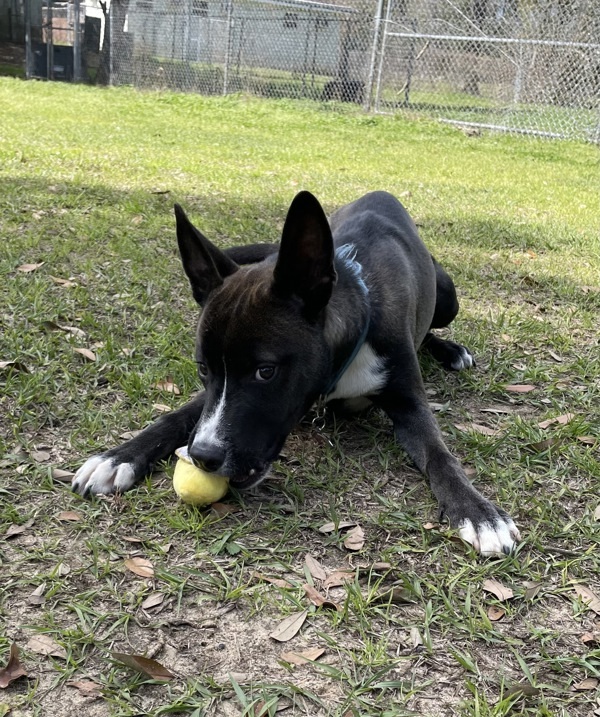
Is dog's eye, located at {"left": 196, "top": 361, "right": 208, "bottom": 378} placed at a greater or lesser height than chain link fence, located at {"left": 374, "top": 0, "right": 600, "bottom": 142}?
lesser

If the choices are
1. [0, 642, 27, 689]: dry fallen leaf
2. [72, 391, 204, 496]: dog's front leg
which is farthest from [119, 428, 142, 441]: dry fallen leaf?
[0, 642, 27, 689]: dry fallen leaf

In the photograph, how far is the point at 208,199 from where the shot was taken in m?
8.03

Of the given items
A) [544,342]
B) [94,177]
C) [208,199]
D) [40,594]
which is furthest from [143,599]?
[94,177]

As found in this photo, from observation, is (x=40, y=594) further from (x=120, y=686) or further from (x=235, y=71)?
(x=235, y=71)

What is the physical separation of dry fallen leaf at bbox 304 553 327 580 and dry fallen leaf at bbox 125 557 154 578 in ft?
1.83

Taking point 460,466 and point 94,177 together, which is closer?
point 460,466

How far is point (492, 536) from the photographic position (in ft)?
9.14

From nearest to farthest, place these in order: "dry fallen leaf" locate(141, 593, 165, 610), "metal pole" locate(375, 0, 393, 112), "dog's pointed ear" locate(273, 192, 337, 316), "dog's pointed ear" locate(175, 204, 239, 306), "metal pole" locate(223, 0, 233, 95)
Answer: "dry fallen leaf" locate(141, 593, 165, 610) < "dog's pointed ear" locate(273, 192, 337, 316) < "dog's pointed ear" locate(175, 204, 239, 306) < "metal pole" locate(375, 0, 393, 112) < "metal pole" locate(223, 0, 233, 95)

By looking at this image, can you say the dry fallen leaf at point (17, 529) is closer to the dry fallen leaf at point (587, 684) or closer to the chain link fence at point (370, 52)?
the dry fallen leaf at point (587, 684)

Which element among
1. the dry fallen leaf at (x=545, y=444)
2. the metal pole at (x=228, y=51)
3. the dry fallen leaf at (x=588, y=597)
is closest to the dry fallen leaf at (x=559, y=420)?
the dry fallen leaf at (x=545, y=444)

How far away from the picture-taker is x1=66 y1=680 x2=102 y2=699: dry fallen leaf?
2.10m

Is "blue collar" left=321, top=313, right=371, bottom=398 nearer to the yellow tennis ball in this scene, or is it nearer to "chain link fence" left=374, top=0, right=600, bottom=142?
the yellow tennis ball

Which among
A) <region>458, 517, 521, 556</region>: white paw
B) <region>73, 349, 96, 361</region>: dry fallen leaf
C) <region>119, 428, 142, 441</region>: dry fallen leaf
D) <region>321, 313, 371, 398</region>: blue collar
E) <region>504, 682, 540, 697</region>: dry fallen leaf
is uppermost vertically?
<region>321, 313, 371, 398</region>: blue collar

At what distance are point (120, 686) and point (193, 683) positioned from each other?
0.21 meters
